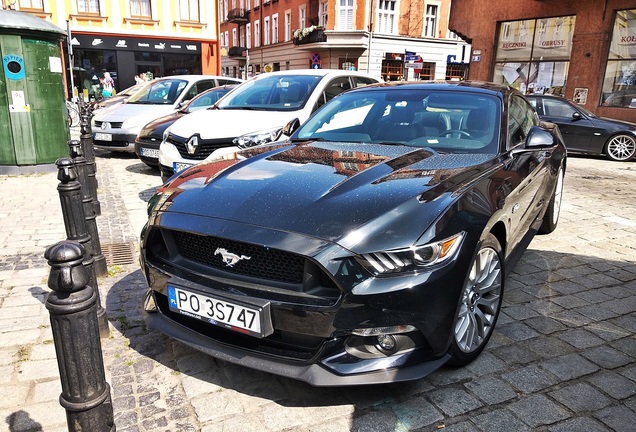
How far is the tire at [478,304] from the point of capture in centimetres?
270

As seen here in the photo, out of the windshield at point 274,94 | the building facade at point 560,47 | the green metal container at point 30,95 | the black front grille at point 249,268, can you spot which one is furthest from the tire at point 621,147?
the black front grille at point 249,268

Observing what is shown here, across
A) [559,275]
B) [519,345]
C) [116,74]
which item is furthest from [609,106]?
[116,74]

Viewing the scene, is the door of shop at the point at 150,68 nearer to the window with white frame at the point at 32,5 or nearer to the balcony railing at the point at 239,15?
the window with white frame at the point at 32,5

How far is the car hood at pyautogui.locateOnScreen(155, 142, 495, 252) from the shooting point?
7.66 feet

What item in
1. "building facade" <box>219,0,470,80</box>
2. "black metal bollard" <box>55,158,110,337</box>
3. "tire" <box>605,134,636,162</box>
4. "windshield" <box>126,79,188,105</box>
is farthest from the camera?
"building facade" <box>219,0,470,80</box>

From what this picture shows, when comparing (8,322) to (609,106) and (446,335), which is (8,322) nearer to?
(446,335)

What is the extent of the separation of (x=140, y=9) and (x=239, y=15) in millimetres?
22456

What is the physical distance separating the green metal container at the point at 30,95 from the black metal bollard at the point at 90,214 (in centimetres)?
469

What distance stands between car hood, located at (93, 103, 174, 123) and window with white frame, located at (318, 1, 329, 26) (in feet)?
86.1

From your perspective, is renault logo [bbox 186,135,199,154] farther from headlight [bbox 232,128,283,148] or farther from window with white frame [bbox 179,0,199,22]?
window with white frame [bbox 179,0,199,22]

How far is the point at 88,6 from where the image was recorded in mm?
26016

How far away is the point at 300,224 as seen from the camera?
7.68ft

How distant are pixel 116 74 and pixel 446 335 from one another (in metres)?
28.0

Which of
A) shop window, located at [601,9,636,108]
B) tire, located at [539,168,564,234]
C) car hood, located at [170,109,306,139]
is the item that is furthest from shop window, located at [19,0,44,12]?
tire, located at [539,168,564,234]
